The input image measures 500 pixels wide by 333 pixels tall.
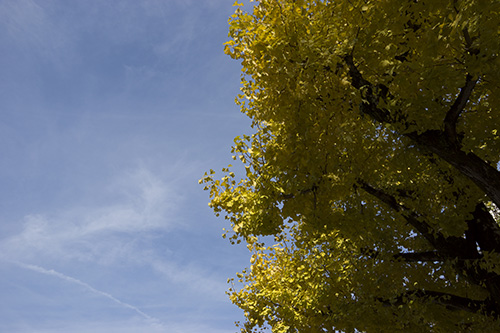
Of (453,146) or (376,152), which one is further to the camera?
(376,152)

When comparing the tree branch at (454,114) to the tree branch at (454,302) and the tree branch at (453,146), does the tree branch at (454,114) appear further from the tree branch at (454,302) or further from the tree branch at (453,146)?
the tree branch at (454,302)

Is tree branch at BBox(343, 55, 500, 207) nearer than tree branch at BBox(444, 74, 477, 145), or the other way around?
tree branch at BBox(343, 55, 500, 207)

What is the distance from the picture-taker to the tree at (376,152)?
6.84 m

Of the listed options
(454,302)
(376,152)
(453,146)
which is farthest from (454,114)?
(454,302)

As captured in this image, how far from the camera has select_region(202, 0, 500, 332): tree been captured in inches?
269

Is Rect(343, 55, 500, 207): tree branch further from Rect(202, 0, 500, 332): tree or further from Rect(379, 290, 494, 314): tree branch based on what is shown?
Rect(379, 290, 494, 314): tree branch

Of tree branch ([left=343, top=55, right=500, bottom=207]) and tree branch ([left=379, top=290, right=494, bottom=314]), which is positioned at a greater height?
tree branch ([left=343, top=55, right=500, bottom=207])

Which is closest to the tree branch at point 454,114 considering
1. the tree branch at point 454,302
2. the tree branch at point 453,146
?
the tree branch at point 453,146

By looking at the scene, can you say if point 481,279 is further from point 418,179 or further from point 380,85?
point 380,85

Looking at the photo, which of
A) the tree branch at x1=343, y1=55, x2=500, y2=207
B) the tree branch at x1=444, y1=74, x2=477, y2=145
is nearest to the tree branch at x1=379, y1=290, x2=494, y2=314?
the tree branch at x1=343, y1=55, x2=500, y2=207

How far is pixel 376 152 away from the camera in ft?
28.9

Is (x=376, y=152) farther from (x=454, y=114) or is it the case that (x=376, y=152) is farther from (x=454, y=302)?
(x=454, y=302)

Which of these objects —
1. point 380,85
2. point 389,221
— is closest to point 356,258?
point 389,221

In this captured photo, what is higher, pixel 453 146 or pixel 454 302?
pixel 453 146
